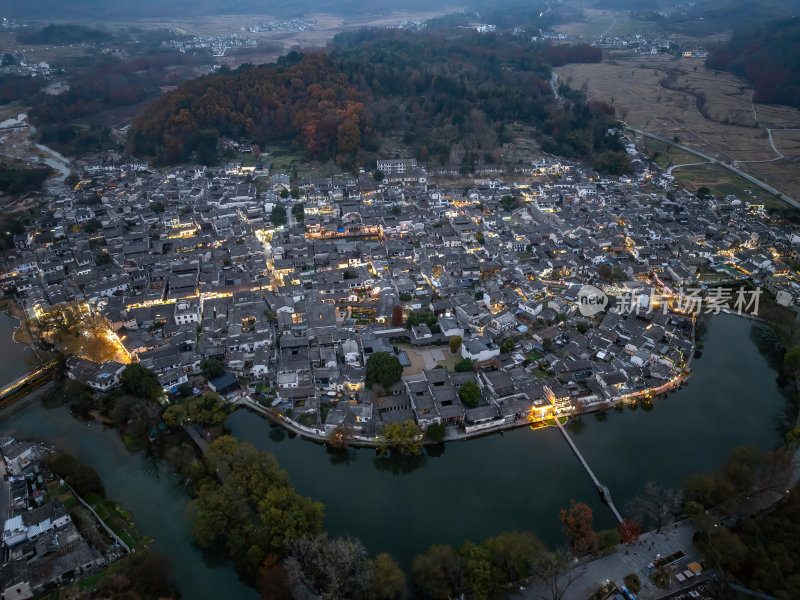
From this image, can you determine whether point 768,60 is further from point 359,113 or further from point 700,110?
point 359,113

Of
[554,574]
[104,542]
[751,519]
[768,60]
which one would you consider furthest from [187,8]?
[751,519]

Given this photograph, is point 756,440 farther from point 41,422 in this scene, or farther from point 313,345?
point 41,422

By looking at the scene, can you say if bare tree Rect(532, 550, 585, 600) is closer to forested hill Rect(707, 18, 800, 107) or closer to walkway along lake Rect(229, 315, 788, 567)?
walkway along lake Rect(229, 315, 788, 567)

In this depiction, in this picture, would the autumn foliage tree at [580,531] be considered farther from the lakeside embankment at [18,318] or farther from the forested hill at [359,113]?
the forested hill at [359,113]

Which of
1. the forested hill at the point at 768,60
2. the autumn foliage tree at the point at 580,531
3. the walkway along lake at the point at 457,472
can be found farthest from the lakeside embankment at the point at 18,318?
the forested hill at the point at 768,60

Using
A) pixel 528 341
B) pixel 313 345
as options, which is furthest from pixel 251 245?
pixel 528 341

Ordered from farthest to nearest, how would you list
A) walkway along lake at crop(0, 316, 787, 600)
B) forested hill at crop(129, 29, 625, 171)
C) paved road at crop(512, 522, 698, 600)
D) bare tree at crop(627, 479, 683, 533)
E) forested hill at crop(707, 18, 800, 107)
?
forested hill at crop(707, 18, 800, 107) < forested hill at crop(129, 29, 625, 171) < walkway along lake at crop(0, 316, 787, 600) < bare tree at crop(627, 479, 683, 533) < paved road at crop(512, 522, 698, 600)

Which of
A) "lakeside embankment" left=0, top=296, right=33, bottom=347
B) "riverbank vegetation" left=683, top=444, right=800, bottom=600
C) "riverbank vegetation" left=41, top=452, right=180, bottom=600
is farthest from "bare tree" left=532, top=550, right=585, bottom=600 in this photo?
"lakeside embankment" left=0, top=296, right=33, bottom=347

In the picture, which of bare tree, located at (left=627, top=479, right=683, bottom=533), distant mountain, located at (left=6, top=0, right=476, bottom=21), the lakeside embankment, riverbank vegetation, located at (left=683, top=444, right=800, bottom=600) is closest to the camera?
riverbank vegetation, located at (left=683, top=444, right=800, bottom=600)

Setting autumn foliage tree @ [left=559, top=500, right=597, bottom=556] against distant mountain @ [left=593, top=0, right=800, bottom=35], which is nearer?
autumn foliage tree @ [left=559, top=500, right=597, bottom=556]
